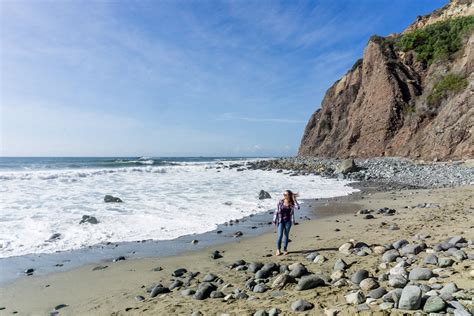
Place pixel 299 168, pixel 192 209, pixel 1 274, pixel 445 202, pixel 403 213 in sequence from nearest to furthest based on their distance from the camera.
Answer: pixel 1 274, pixel 403 213, pixel 445 202, pixel 192 209, pixel 299 168

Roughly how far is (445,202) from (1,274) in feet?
43.5

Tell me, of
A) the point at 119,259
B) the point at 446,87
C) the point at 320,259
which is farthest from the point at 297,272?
the point at 446,87

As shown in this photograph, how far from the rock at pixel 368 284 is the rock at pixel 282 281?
106 cm

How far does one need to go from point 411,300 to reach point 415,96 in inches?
1645

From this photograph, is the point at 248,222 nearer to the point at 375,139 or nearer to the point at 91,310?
the point at 91,310

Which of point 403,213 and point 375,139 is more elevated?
point 375,139

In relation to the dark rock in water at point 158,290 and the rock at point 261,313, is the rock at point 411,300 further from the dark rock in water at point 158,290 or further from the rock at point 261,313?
the dark rock in water at point 158,290

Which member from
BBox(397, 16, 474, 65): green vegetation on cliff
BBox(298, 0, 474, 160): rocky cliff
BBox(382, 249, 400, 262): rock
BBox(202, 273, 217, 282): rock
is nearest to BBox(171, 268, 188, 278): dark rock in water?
BBox(202, 273, 217, 282): rock

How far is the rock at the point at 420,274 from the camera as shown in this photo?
15.3 ft

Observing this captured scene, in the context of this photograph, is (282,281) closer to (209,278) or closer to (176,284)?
(209,278)

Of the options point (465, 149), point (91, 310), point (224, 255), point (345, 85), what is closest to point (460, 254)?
point (224, 255)

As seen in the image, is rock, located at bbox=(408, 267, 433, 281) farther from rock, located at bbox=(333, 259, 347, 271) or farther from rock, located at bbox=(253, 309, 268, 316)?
rock, located at bbox=(253, 309, 268, 316)

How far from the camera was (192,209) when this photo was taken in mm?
13750

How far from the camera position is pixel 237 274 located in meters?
6.22
